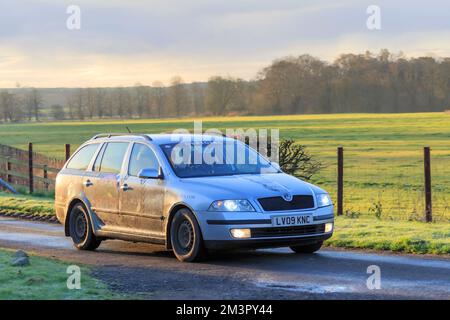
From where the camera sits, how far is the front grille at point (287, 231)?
11242mm

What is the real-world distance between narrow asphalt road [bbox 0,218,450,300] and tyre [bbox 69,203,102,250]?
0.60 feet

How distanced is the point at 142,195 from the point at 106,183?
98 centimetres

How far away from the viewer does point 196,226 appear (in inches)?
448

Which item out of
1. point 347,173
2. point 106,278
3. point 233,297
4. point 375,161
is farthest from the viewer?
point 375,161

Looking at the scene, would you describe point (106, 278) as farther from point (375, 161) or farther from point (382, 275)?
point (375, 161)

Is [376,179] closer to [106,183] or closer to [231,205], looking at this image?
[106,183]

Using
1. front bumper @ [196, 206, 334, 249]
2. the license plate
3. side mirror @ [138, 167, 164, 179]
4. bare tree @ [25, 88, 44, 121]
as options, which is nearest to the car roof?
side mirror @ [138, 167, 164, 179]

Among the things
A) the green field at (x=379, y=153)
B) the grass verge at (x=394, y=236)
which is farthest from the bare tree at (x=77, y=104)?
the grass verge at (x=394, y=236)

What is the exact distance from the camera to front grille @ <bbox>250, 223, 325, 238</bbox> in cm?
1124

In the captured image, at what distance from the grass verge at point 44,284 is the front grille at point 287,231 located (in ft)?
7.13

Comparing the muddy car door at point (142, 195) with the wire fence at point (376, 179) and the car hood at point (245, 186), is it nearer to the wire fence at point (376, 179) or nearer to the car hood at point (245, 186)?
the car hood at point (245, 186)

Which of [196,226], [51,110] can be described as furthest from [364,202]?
[51,110]
